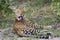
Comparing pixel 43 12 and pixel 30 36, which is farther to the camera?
pixel 43 12

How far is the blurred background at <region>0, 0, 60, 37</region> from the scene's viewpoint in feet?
20.2

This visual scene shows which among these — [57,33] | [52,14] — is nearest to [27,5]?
[52,14]

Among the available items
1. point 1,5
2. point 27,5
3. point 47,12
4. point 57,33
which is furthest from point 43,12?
point 57,33

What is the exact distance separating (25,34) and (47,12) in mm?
2016

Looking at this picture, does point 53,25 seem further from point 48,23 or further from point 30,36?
point 30,36

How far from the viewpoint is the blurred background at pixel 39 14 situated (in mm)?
6157

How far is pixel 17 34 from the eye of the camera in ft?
17.8

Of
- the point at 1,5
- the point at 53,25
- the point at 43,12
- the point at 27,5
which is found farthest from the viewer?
the point at 27,5

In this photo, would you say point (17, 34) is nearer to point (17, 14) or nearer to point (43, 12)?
point (17, 14)

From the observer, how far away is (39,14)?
7.06m

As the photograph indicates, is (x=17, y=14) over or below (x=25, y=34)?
over

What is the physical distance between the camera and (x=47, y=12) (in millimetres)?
7180

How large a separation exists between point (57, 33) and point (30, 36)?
2.08 feet

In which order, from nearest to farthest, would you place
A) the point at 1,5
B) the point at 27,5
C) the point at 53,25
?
the point at 53,25, the point at 1,5, the point at 27,5
